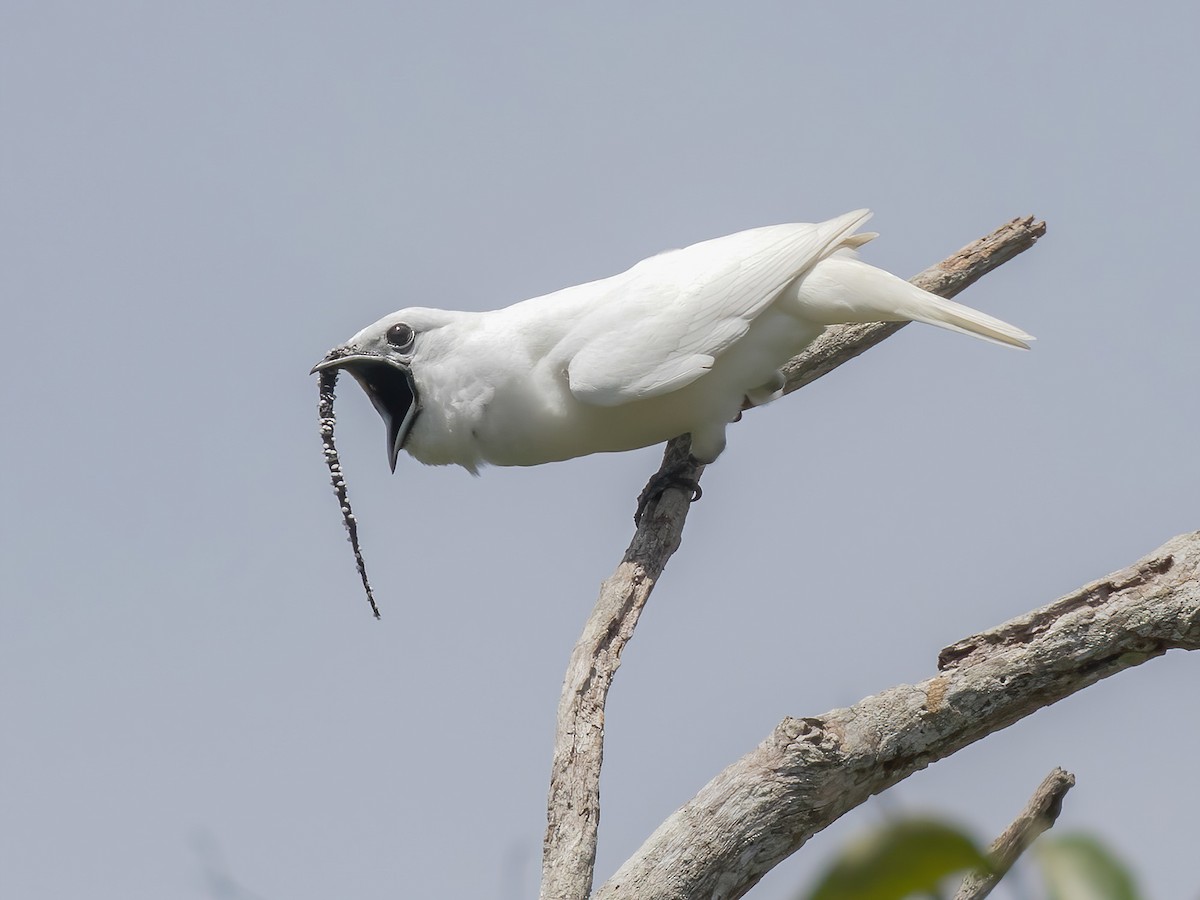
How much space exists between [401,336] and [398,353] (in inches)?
2.8

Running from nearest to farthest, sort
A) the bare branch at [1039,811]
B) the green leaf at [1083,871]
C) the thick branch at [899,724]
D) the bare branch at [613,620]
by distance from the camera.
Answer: the green leaf at [1083,871], the bare branch at [1039,811], the thick branch at [899,724], the bare branch at [613,620]

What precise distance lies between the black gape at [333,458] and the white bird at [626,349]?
0.11m

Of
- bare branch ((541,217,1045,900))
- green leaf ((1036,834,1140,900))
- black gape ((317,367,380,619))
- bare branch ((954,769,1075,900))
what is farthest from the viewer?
black gape ((317,367,380,619))

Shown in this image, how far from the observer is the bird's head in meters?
5.25

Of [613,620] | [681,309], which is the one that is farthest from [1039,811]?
[681,309]

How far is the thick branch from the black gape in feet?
6.15

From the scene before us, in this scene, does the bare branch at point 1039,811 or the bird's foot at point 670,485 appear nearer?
the bare branch at point 1039,811

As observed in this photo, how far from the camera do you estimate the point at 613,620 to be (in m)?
4.36

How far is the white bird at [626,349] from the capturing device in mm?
5039

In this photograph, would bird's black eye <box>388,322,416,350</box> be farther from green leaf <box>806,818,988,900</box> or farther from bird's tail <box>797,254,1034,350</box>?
green leaf <box>806,818,988,900</box>

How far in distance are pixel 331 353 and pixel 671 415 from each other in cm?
141

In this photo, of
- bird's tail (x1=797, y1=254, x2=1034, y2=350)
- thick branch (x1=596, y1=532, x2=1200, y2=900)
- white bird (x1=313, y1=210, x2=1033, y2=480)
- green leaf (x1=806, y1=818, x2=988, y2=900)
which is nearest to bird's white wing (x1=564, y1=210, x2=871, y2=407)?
white bird (x1=313, y1=210, x2=1033, y2=480)

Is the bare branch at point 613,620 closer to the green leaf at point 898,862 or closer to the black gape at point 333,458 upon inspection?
the black gape at point 333,458

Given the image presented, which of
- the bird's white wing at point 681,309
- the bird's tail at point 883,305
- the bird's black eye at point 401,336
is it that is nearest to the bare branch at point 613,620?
the bird's white wing at point 681,309
